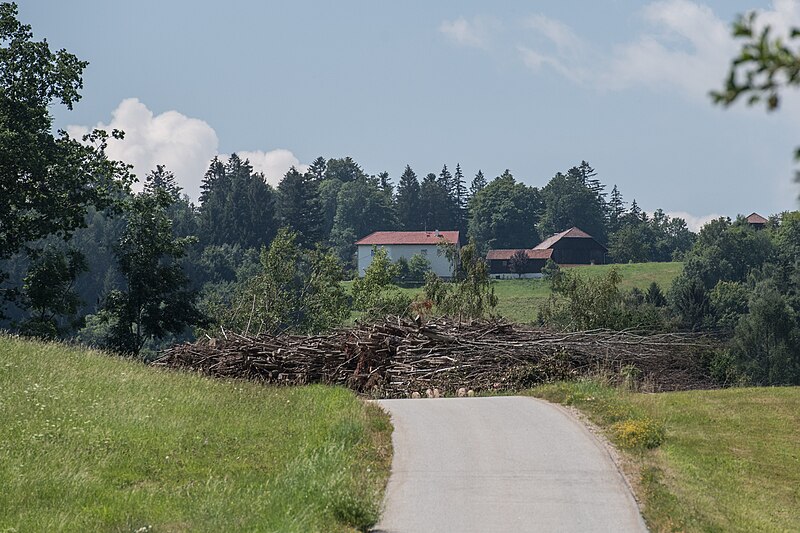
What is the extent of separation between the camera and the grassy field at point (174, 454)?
400 inches

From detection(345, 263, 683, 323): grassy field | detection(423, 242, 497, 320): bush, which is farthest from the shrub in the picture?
detection(345, 263, 683, 323): grassy field

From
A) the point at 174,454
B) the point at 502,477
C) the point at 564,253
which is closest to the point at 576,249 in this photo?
the point at 564,253

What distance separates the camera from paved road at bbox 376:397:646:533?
11047 millimetres

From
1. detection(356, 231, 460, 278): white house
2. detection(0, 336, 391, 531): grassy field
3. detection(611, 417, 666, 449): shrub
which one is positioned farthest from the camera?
detection(356, 231, 460, 278): white house

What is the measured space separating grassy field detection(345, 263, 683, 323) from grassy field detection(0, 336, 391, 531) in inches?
2841

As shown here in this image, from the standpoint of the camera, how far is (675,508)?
1156cm

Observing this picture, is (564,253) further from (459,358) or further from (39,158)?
(459,358)

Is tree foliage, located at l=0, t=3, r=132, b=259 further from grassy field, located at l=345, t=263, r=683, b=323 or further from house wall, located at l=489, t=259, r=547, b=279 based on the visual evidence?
house wall, located at l=489, t=259, r=547, b=279

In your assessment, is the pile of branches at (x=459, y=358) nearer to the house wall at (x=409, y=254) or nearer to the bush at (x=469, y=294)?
the bush at (x=469, y=294)

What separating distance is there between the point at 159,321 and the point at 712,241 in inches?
3339

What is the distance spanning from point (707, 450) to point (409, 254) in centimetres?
11622

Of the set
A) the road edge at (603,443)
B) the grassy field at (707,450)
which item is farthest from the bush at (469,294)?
the road edge at (603,443)

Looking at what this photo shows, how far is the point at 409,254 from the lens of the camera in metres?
132

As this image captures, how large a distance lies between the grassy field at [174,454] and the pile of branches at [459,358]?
5324 mm
